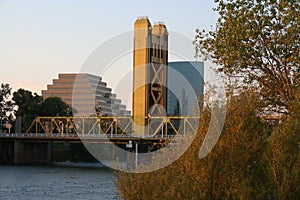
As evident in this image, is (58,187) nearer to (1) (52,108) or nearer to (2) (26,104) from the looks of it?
(2) (26,104)

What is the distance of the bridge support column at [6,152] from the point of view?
325ft

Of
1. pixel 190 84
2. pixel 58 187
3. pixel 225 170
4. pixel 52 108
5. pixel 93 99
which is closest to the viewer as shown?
pixel 225 170

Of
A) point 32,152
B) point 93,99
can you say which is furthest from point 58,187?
point 93,99

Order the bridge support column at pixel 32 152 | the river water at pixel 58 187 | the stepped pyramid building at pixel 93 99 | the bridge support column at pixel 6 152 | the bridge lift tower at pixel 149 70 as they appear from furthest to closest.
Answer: the stepped pyramid building at pixel 93 99, the bridge support column at pixel 32 152, the bridge support column at pixel 6 152, the bridge lift tower at pixel 149 70, the river water at pixel 58 187

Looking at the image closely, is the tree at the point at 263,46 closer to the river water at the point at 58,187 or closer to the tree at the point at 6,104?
the river water at the point at 58,187

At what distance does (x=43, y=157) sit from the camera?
10450cm

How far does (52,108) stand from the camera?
4833 inches

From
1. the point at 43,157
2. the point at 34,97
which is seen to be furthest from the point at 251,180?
the point at 34,97

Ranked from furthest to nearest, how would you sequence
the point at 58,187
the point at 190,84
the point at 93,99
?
the point at 93,99
the point at 58,187
the point at 190,84

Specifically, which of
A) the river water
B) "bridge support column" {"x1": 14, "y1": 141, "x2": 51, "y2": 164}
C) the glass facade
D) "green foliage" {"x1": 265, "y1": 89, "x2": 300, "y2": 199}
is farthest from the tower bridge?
"green foliage" {"x1": 265, "y1": 89, "x2": 300, "y2": 199}

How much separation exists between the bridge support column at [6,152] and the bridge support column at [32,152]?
0.80 metres

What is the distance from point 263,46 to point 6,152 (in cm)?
8200

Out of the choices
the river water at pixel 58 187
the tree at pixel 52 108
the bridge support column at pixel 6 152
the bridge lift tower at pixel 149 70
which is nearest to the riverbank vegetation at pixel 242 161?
the river water at pixel 58 187

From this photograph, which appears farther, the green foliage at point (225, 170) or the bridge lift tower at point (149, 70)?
the bridge lift tower at point (149, 70)
